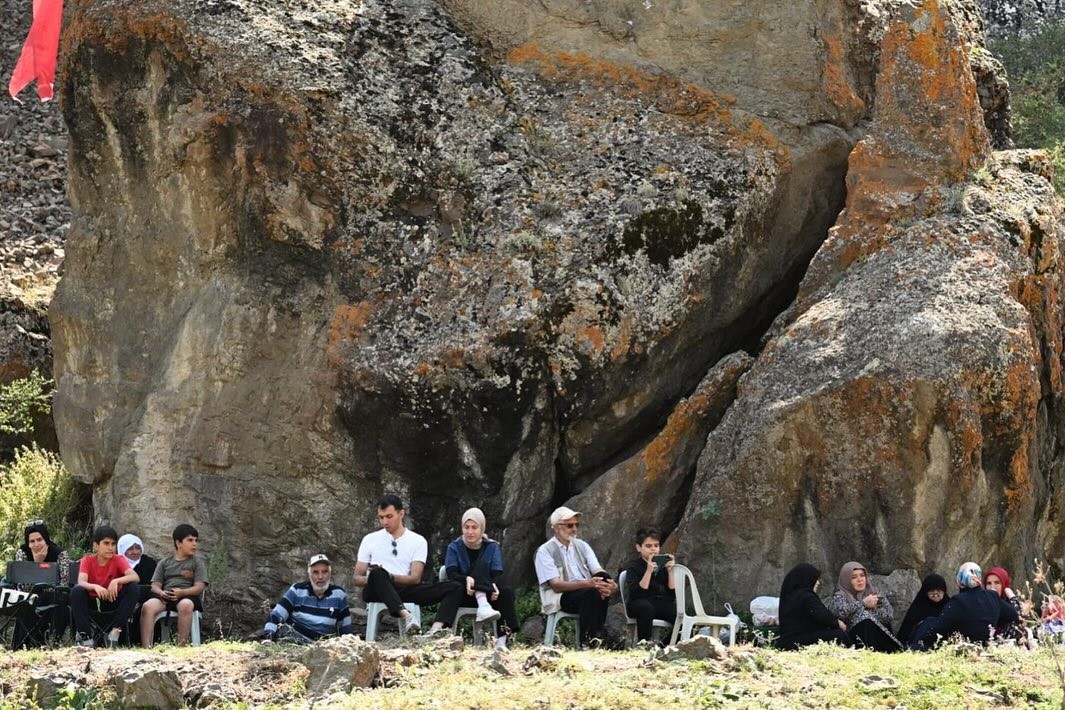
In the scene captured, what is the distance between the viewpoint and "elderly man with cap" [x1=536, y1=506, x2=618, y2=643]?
10234 mm

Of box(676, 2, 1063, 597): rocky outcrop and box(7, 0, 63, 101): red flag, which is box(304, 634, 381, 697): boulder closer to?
box(676, 2, 1063, 597): rocky outcrop

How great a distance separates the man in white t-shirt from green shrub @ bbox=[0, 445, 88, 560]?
445 cm

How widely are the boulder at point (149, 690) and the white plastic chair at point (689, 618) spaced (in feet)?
10.9

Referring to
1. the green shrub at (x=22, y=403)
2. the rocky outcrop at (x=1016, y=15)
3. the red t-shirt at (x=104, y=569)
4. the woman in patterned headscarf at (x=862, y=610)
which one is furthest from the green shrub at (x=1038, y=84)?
the red t-shirt at (x=104, y=569)

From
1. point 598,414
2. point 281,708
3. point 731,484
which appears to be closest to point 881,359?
point 731,484

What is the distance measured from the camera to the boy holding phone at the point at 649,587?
10016 mm

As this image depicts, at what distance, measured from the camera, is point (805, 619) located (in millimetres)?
9648

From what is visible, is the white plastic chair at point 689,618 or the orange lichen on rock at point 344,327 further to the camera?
the orange lichen on rock at point 344,327

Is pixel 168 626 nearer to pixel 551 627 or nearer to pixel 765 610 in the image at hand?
pixel 551 627

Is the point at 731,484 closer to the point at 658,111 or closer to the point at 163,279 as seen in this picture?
the point at 658,111

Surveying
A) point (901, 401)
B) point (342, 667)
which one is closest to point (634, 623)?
point (901, 401)

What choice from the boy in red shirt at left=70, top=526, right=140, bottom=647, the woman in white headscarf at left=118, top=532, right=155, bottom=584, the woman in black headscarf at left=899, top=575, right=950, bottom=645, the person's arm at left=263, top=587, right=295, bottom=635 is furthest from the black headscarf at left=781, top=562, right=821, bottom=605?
the woman in white headscarf at left=118, top=532, right=155, bottom=584

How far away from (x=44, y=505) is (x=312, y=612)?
5.55 m

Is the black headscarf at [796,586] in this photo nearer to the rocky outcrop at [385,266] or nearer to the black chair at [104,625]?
the rocky outcrop at [385,266]
